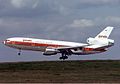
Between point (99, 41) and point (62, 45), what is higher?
point (99, 41)

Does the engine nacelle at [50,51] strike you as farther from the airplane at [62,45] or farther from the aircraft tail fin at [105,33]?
the aircraft tail fin at [105,33]

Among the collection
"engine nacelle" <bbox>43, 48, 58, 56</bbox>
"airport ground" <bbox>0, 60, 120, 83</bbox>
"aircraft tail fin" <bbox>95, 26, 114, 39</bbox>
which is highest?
"aircraft tail fin" <bbox>95, 26, 114, 39</bbox>

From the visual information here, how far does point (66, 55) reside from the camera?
107m

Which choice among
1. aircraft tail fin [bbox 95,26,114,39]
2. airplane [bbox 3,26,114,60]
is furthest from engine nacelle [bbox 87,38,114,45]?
aircraft tail fin [bbox 95,26,114,39]

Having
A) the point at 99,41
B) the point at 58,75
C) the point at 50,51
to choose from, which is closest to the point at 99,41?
the point at 99,41

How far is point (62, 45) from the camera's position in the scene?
4112 inches

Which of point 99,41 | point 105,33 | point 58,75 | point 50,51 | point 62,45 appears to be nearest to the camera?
point 58,75

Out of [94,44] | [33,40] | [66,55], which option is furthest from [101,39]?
[33,40]

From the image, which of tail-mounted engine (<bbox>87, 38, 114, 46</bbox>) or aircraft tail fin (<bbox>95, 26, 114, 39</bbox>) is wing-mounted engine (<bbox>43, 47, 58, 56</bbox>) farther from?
aircraft tail fin (<bbox>95, 26, 114, 39</bbox>)

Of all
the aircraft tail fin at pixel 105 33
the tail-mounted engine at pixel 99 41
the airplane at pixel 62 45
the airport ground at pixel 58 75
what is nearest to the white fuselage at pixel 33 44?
the airplane at pixel 62 45

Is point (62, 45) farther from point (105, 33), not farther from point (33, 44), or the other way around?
point (105, 33)

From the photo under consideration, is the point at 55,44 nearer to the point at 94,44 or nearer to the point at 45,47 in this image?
the point at 45,47

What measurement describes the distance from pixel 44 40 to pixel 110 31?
65.4ft

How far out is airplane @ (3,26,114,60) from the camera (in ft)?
331
